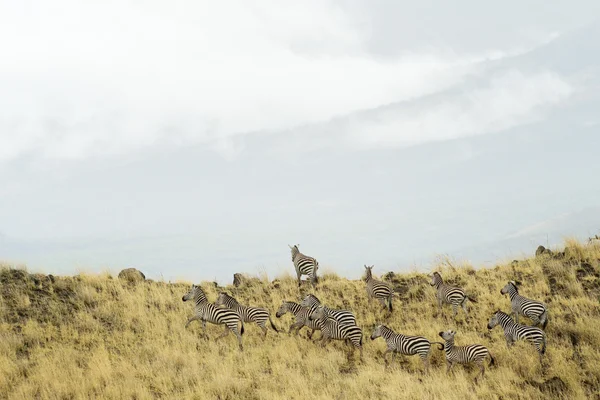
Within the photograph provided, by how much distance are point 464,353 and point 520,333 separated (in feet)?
5.99

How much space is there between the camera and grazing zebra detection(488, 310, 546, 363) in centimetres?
1291

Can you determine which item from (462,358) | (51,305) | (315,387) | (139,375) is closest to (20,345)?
(51,305)

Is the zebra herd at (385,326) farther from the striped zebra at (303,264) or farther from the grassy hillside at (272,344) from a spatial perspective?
the striped zebra at (303,264)

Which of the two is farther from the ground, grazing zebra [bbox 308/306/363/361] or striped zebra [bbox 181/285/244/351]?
striped zebra [bbox 181/285/244/351]

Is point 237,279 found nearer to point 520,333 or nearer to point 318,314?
point 318,314

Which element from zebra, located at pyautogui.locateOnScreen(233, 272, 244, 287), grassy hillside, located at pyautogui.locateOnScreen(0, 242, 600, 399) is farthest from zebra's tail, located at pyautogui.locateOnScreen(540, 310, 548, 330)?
zebra, located at pyautogui.locateOnScreen(233, 272, 244, 287)

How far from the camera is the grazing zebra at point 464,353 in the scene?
1240cm

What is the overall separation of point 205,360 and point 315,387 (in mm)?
3119

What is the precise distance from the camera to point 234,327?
14.1m

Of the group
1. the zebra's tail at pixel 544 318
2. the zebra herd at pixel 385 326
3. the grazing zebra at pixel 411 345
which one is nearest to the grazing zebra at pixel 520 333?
the zebra herd at pixel 385 326

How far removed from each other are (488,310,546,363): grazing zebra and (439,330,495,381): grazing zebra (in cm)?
101

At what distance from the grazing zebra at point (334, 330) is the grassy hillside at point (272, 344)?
0.39m

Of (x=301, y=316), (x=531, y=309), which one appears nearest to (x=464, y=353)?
(x=531, y=309)

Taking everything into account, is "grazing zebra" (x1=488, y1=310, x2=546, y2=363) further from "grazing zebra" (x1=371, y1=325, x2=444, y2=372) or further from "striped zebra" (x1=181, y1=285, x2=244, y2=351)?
"striped zebra" (x1=181, y1=285, x2=244, y2=351)
